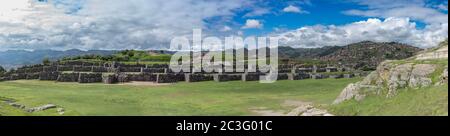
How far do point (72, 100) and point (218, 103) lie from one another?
11.1 meters

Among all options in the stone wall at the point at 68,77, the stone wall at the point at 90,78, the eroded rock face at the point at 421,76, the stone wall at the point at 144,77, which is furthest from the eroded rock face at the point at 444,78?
the stone wall at the point at 68,77

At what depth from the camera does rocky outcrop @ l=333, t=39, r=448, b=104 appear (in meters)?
18.4

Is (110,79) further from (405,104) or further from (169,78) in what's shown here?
(405,104)

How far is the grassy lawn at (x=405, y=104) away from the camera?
1427 centimetres

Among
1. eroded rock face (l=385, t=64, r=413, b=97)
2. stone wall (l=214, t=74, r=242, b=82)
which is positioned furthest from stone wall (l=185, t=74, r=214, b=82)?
eroded rock face (l=385, t=64, r=413, b=97)

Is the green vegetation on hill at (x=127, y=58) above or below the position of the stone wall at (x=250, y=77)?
above

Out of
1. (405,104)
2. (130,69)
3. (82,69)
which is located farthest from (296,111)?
(82,69)

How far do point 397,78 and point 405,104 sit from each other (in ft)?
11.4

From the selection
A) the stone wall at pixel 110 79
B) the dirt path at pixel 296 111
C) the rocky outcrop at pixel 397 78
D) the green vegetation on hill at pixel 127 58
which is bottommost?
the dirt path at pixel 296 111

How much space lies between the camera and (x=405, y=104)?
16.5m

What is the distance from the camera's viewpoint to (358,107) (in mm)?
19188

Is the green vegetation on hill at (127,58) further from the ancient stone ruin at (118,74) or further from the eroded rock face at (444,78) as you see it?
the eroded rock face at (444,78)
